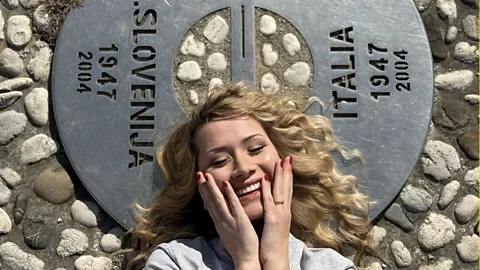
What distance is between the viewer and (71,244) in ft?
10.5

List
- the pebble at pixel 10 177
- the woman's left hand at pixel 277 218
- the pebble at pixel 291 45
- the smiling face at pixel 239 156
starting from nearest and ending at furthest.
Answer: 1. the woman's left hand at pixel 277 218
2. the smiling face at pixel 239 156
3. the pebble at pixel 10 177
4. the pebble at pixel 291 45

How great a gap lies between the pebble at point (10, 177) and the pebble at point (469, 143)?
6.52ft

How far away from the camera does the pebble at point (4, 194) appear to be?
10.7 feet

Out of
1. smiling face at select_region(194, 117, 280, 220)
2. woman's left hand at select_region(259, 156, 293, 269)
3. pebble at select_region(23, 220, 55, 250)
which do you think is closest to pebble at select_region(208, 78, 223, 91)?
smiling face at select_region(194, 117, 280, 220)

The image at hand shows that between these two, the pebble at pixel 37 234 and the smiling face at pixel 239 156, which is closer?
the smiling face at pixel 239 156

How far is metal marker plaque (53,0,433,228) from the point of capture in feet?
10.6

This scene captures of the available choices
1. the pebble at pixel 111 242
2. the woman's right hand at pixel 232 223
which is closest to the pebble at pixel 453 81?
the woman's right hand at pixel 232 223

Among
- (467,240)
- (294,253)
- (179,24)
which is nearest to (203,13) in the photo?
(179,24)

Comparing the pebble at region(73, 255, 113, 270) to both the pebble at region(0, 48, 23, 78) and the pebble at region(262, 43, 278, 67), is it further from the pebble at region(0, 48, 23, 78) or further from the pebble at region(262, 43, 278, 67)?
the pebble at region(262, 43, 278, 67)

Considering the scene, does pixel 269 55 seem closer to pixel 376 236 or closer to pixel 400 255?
pixel 376 236

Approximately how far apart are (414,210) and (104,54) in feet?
5.12

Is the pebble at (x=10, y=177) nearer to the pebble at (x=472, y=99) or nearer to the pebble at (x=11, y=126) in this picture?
the pebble at (x=11, y=126)

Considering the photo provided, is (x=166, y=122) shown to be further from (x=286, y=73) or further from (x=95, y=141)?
(x=286, y=73)

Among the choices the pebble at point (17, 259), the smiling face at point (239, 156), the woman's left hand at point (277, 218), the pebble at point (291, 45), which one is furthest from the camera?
the pebble at point (291, 45)
